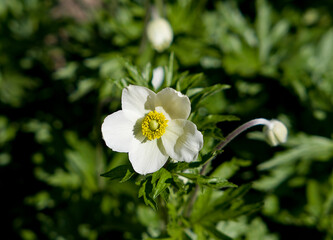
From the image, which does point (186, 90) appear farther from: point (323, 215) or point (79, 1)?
point (79, 1)

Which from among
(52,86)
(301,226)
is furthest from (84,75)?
(301,226)

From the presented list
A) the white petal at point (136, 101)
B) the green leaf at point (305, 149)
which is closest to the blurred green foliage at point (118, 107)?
the green leaf at point (305, 149)

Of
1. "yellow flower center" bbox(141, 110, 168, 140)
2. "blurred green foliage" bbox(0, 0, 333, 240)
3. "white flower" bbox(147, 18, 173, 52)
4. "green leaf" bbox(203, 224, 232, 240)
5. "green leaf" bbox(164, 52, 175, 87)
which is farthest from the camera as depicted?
"blurred green foliage" bbox(0, 0, 333, 240)

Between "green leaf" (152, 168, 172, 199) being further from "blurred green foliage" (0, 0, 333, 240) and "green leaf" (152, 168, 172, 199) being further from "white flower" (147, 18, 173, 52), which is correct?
"white flower" (147, 18, 173, 52)

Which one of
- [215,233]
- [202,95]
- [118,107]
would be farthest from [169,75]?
[118,107]

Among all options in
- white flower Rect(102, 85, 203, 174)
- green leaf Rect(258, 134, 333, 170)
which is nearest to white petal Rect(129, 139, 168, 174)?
white flower Rect(102, 85, 203, 174)

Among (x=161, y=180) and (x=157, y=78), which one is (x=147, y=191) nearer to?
(x=161, y=180)

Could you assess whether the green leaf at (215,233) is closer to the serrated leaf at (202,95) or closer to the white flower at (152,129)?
the white flower at (152,129)

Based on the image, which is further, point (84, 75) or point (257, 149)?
point (84, 75)
